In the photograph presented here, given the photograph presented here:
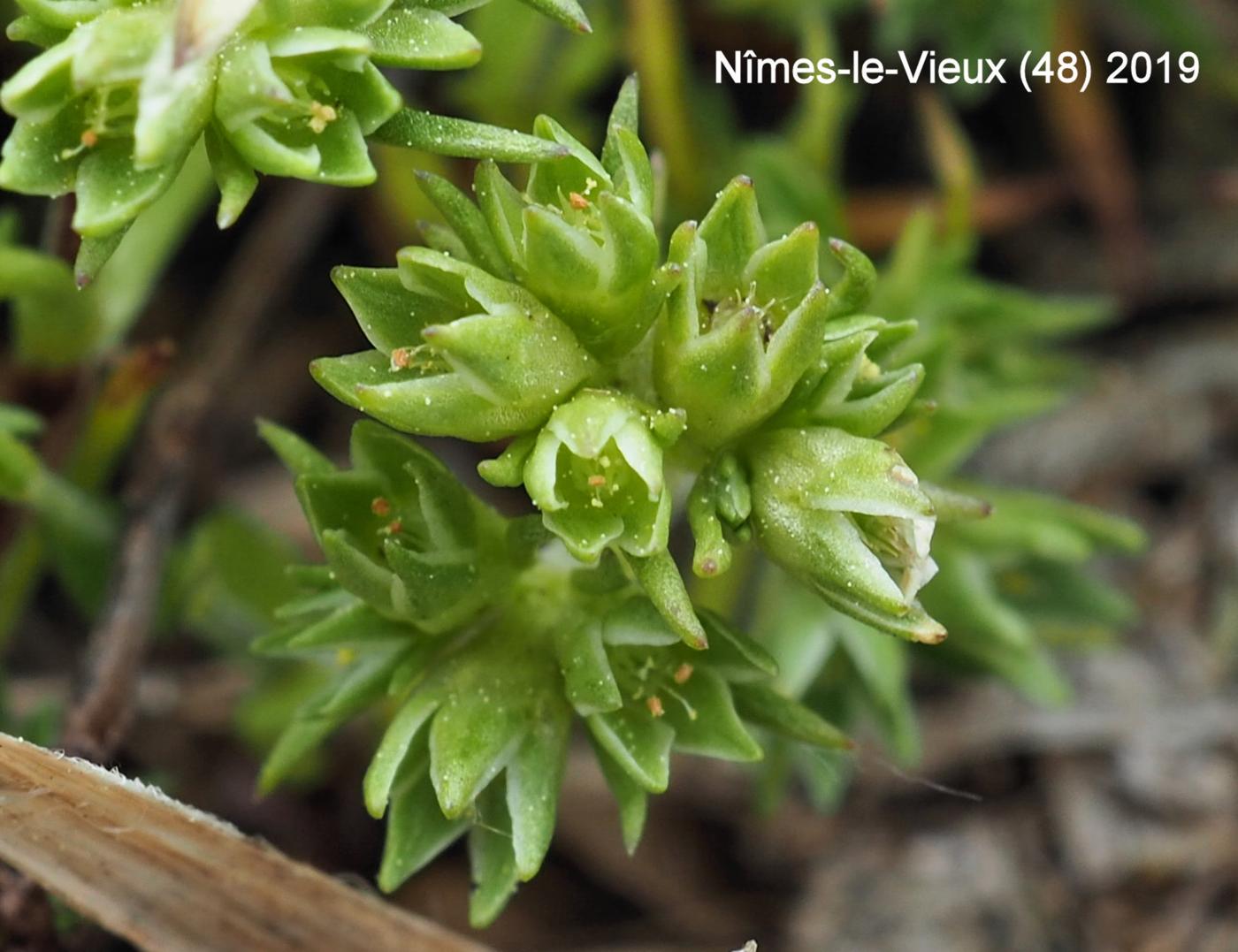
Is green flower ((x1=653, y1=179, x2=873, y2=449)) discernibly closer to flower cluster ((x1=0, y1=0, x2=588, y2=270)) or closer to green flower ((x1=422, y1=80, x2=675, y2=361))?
green flower ((x1=422, y1=80, x2=675, y2=361))

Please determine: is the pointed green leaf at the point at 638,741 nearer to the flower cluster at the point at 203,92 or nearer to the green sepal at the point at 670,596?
the green sepal at the point at 670,596

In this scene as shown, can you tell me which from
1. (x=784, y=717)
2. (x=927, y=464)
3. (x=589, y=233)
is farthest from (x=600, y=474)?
(x=927, y=464)

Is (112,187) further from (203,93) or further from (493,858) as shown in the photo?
(493,858)

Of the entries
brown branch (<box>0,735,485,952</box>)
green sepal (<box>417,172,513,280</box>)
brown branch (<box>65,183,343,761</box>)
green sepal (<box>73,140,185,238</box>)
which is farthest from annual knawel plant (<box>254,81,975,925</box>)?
brown branch (<box>65,183,343,761</box>)

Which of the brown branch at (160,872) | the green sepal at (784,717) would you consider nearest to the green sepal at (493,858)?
the brown branch at (160,872)

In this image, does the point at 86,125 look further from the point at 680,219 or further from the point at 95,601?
the point at 680,219

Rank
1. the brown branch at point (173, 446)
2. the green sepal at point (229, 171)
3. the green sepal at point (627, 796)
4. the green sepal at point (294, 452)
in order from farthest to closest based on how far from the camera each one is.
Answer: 1. the brown branch at point (173, 446)
2. the green sepal at point (294, 452)
3. the green sepal at point (627, 796)
4. the green sepal at point (229, 171)

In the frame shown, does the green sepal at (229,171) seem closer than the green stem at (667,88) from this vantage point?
Yes
